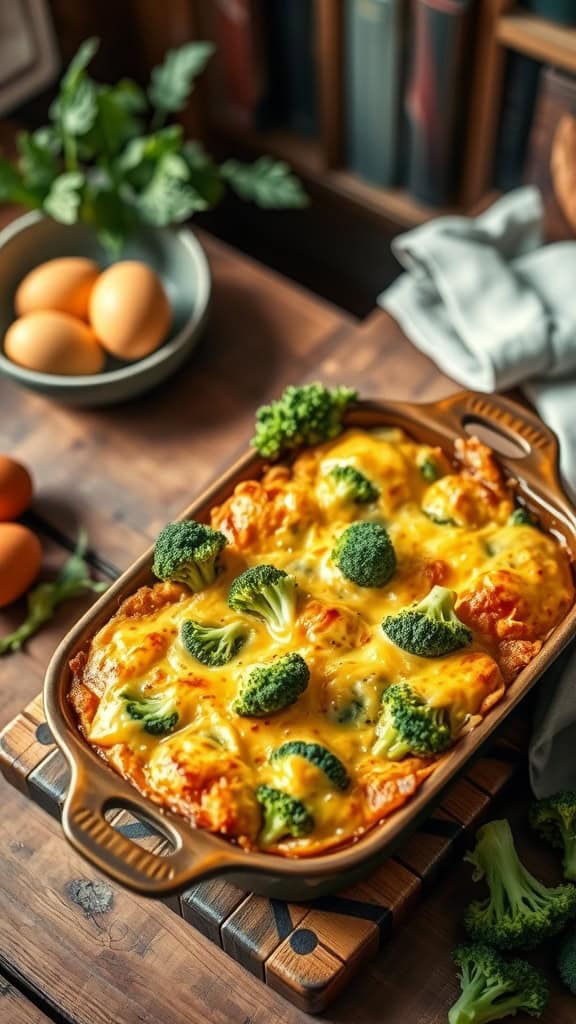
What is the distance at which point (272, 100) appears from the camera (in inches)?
103

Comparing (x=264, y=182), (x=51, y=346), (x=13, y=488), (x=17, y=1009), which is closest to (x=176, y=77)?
(x=264, y=182)

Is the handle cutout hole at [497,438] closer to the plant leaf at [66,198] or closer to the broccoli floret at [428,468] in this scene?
the broccoli floret at [428,468]

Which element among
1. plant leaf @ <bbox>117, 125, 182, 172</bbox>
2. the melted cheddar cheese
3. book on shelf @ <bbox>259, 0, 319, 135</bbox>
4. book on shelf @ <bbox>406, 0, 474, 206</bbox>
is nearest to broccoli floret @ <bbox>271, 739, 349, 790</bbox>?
the melted cheddar cheese

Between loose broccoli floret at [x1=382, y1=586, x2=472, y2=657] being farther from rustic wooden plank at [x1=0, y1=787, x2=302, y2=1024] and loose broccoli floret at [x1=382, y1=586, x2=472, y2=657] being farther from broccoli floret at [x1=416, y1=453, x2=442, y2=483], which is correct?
rustic wooden plank at [x1=0, y1=787, x2=302, y2=1024]

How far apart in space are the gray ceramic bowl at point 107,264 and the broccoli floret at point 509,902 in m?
0.89

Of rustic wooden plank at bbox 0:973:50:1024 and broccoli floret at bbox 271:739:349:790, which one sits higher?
broccoli floret at bbox 271:739:349:790

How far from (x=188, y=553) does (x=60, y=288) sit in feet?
2.29

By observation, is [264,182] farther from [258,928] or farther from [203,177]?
[258,928]

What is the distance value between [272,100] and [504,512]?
1.42 meters

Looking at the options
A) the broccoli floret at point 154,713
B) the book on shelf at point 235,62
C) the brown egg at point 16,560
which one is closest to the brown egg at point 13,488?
the brown egg at point 16,560

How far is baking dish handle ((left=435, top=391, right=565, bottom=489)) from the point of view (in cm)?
160

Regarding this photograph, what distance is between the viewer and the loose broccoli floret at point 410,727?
1333 millimetres

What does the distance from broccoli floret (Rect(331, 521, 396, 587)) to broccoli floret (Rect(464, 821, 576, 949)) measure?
0.35m

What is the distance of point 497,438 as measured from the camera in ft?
5.92
